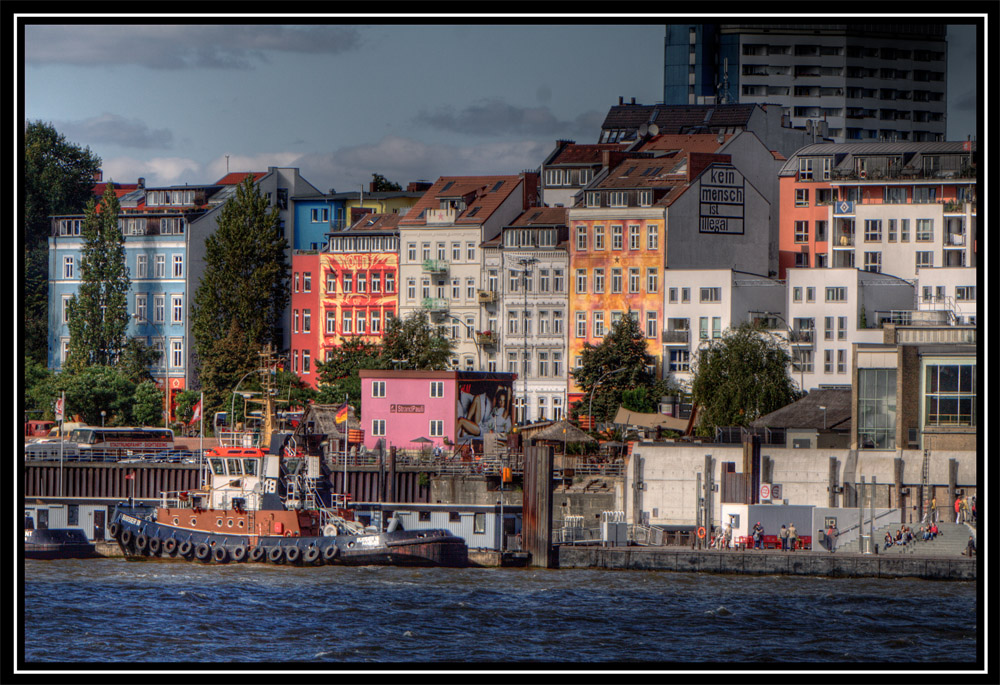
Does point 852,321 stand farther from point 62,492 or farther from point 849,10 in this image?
→ point 849,10

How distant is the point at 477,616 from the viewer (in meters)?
44.8

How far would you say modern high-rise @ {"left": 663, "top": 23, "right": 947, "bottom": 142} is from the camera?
13712 cm

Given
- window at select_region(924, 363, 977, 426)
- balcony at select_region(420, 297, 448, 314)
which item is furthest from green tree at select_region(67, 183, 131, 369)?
window at select_region(924, 363, 977, 426)

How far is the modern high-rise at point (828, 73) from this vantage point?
137125mm

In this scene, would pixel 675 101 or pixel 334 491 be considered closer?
pixel 334 491

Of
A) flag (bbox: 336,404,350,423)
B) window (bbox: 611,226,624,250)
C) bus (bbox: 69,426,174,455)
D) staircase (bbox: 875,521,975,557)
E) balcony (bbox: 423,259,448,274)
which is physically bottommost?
staircase (bbox: 875,521,975,557)

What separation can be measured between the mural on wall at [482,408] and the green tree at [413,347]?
324 inches

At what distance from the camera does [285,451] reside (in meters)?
61.1

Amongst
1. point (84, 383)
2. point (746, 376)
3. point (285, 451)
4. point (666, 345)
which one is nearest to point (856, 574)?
point (285, 451)

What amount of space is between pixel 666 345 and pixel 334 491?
89.2 feet

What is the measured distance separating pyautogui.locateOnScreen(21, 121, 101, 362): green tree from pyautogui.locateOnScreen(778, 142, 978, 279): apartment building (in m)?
41.3

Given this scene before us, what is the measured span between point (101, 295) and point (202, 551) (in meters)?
44.6

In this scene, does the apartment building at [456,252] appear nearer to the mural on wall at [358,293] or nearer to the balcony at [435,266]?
the balcony at [435,266]

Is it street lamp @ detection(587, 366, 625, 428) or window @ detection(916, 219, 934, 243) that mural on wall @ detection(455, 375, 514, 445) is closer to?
street lamp @ detection(587, 366, 625, 428)
